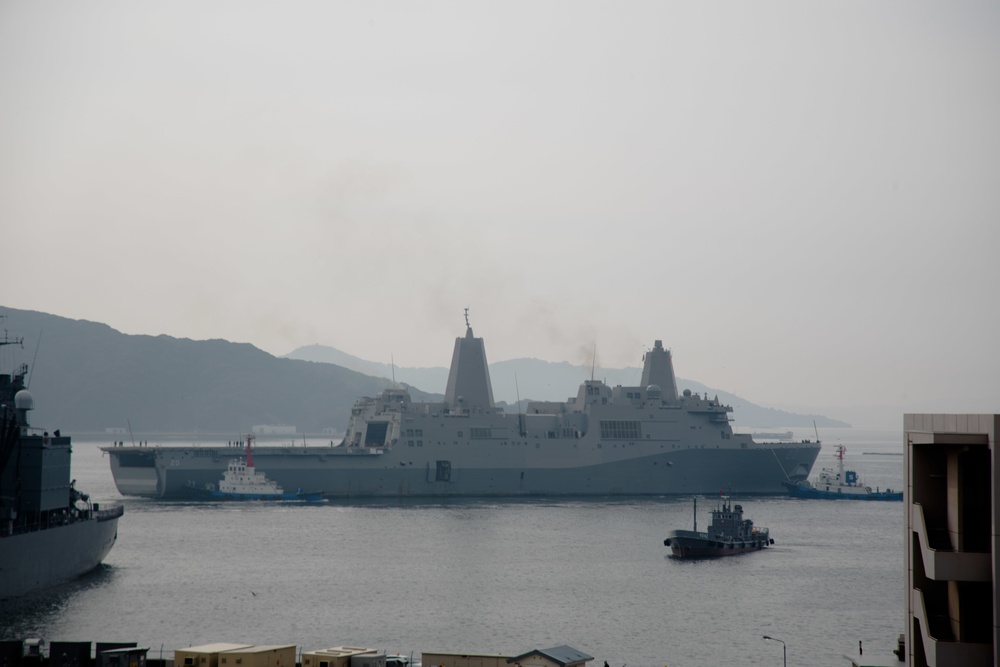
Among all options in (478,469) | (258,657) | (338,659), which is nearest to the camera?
(258,657)

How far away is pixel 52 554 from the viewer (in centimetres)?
2959

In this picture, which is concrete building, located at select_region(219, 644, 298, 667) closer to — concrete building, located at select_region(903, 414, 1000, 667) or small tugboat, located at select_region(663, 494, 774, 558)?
concrete building, located at select_region(903, 414, 1000, 667)

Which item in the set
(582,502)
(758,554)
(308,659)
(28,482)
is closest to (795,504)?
(582,502)

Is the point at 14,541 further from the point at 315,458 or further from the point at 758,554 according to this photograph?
the point at 315,458

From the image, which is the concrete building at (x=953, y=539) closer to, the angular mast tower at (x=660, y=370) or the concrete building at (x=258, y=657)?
the concrete building at (x=258, y=657)

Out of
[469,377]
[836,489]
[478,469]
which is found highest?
[469,377]

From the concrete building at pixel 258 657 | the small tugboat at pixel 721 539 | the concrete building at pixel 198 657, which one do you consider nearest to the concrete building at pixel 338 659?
the concrete building at pixel 258 657

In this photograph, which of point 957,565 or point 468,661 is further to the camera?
point 468,661

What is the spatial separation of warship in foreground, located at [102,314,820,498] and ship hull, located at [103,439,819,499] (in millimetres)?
59

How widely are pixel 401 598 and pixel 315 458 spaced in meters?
28.7

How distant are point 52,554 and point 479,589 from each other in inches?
497

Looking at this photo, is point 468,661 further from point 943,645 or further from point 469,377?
point 469,377

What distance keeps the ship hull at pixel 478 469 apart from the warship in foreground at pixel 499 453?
6 cm

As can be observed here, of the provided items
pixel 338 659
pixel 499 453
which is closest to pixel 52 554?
pixel 338 659
